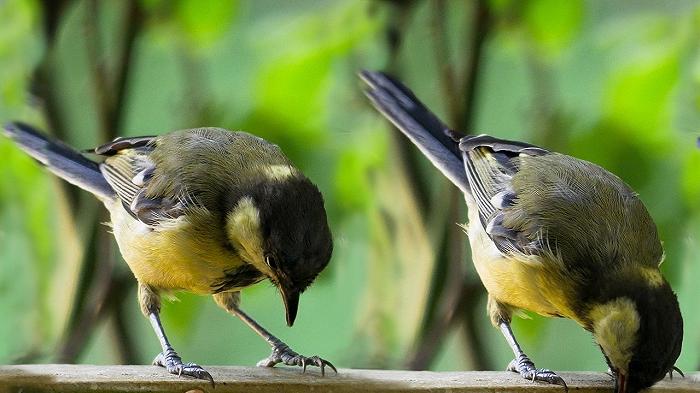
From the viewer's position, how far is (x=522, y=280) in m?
1.54

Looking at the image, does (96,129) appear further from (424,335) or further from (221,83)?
(424,335)

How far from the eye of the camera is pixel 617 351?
1.35m

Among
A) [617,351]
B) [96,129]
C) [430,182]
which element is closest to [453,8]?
[430,182]

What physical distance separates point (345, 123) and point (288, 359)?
0.81m

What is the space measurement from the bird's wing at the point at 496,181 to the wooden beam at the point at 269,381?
240mm

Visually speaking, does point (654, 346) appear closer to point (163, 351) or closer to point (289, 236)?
point (289, 236)

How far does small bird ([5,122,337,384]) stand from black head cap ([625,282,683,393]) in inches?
18.1

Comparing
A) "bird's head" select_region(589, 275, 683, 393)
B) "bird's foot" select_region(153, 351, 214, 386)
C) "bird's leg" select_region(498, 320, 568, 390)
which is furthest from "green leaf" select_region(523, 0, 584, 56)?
"bird's foot" select_region(153, 351, 214, 386)

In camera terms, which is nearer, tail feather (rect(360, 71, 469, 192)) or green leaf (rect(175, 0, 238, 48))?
tail feather (rect(360, 71, 469, 192))

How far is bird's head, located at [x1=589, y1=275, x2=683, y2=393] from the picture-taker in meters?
1.30

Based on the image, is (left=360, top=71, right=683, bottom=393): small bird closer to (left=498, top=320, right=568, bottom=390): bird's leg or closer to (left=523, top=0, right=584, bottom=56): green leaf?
(left=498, top=320, right=568, bottom=390): bird's leg

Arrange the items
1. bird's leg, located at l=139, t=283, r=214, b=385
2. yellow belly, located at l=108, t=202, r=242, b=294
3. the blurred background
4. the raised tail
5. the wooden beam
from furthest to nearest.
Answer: the blurred background
the raised tail
yellow belly, located at l=108, t=202, r=242, b=294
bird's leg, located at l=139, t=283, r=214, b=385
the wooden beam

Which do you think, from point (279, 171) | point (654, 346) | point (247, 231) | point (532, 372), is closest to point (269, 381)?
point (247, 231)

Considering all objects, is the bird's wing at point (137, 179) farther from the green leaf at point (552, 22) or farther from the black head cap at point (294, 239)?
the green leaf at point (552, 22)
